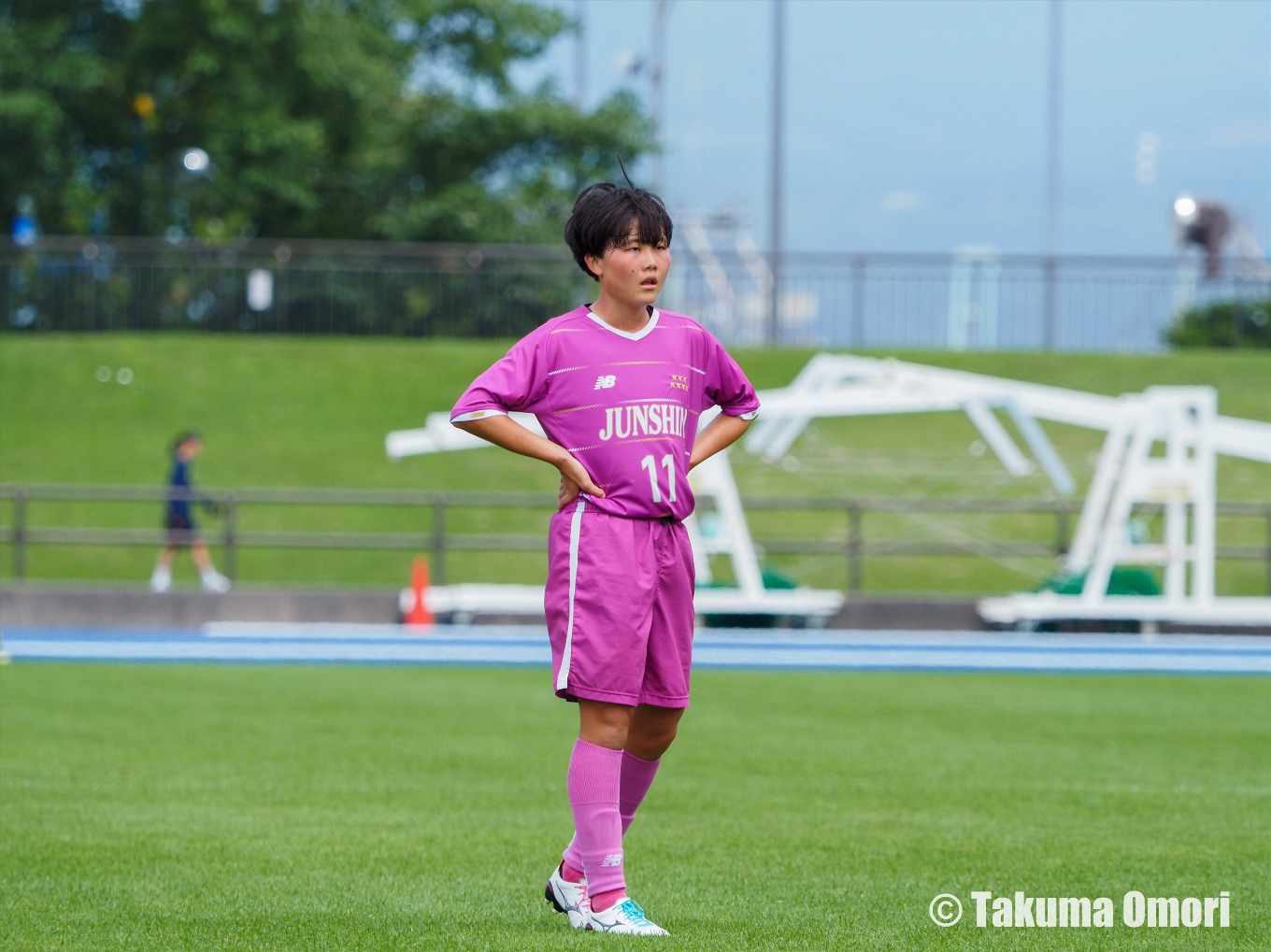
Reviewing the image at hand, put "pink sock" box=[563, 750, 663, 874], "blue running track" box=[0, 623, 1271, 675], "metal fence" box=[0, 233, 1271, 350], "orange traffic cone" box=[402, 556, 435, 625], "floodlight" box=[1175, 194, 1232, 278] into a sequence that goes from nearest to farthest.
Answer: "pink sock" box=[563, 750, 663, 874] < "floodlight" box=[1175, 194, 1232, 278] < "blue running track" box=[0, 623, 1271, 675] < "orange traffic cone" box=[402, 556, 435, 625] < "metal fence" box=[0, 233, 1271, 350]

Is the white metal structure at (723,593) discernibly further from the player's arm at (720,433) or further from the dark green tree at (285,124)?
the dark green tree at (285,124)

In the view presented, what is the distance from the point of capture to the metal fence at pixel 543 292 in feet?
88.0

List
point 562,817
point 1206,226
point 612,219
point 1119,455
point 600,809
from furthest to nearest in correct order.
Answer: point 1206,226
point 1119,455
point 562,817
point 612,219
point 600,809

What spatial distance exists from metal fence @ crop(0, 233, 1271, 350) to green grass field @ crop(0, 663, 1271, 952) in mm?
16590

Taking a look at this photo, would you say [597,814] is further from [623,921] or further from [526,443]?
[526,443]

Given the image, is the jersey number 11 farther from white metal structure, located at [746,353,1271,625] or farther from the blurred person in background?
the blurred person in background

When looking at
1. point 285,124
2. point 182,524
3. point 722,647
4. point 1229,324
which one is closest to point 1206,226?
point 1229,324

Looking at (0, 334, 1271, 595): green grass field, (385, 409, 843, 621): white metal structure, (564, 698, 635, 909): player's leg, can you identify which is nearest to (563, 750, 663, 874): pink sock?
(564, 698, 635, 909): player's leg

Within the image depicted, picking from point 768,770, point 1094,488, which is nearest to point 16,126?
point 1094,488

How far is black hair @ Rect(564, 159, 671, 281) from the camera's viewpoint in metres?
4.10

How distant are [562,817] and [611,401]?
2506mm

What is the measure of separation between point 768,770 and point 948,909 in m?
3.12

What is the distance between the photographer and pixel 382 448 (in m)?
24.0

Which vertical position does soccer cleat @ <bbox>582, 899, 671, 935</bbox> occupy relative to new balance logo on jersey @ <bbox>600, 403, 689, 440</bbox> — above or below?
below
